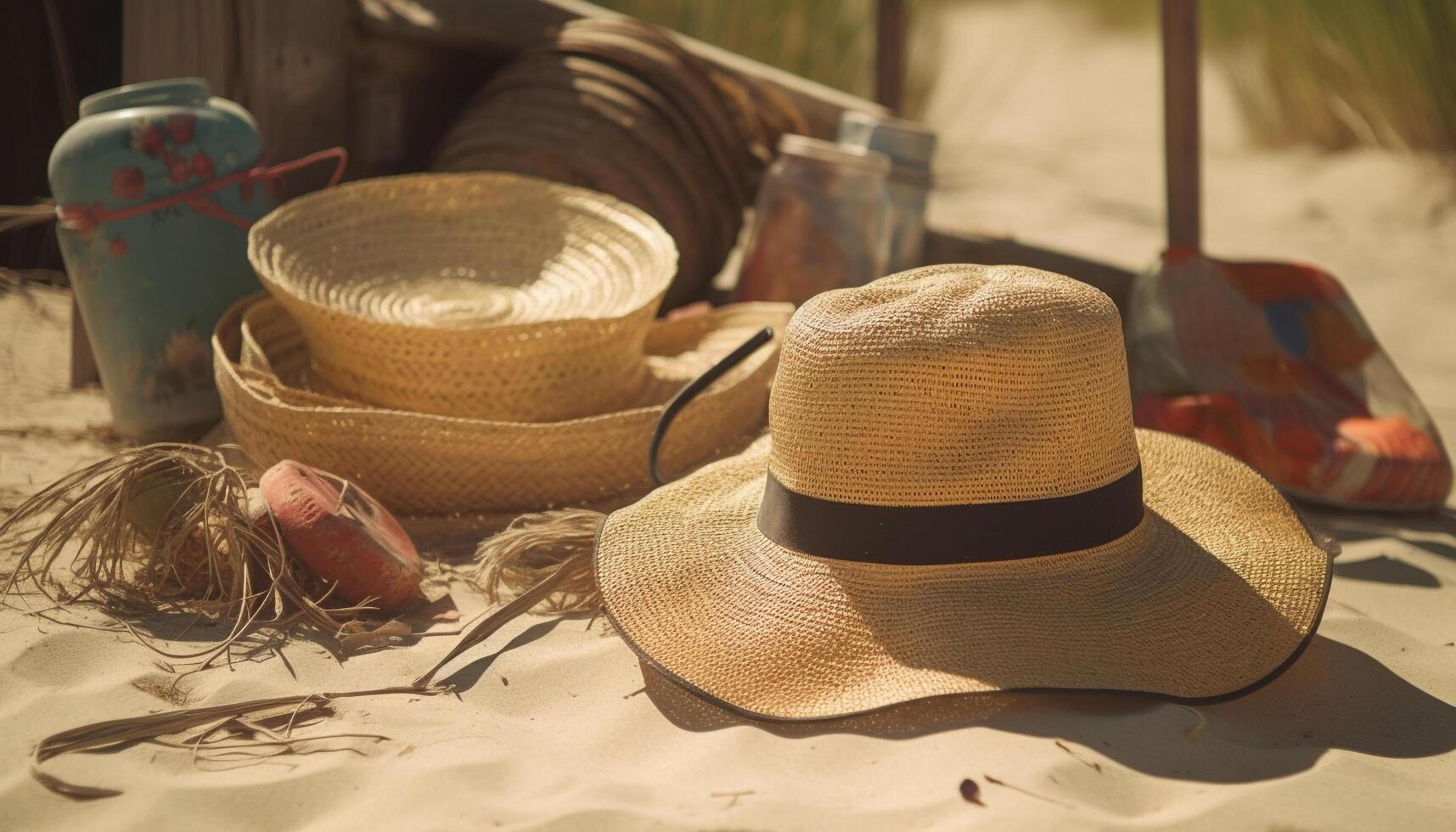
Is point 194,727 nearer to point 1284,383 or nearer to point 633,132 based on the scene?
point 633,132

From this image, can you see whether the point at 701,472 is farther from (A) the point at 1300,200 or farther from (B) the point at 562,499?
(A) the point at 1300,200

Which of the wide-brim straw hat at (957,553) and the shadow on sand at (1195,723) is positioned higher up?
the wide-brim straw hat at (957,553)

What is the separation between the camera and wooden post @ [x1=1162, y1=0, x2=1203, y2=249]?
353 centimetres

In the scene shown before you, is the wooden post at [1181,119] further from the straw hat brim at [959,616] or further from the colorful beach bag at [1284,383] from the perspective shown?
the straw hat brim at [959,616]

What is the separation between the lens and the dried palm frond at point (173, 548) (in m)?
1.99

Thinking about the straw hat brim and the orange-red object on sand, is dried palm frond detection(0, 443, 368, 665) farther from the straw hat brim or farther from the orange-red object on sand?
the straw hat brim

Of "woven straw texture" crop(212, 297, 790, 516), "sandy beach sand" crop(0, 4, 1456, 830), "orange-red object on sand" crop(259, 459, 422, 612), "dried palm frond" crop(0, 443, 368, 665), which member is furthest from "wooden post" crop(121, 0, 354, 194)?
"orange-red object on sand" crop(259, 459, 422, 612)

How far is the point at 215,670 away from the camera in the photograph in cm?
182

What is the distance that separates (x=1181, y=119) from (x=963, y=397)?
229 cm

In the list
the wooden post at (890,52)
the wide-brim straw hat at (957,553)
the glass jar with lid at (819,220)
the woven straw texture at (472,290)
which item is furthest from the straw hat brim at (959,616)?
the wooden post at (890,52)

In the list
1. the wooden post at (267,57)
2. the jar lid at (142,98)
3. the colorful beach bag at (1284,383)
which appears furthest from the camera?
the wooden post at (267,57)

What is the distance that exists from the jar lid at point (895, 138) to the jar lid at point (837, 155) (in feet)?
1.02

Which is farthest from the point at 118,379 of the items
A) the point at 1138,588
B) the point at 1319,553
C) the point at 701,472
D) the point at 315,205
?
Result: the point at 1319,553

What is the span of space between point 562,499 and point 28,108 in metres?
2.10
